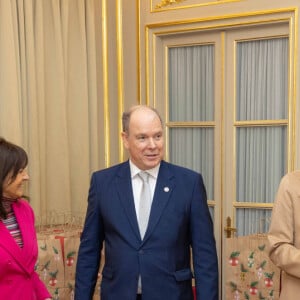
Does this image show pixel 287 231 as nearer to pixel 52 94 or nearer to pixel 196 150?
pixel 196 150

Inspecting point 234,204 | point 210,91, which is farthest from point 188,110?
point 234,204

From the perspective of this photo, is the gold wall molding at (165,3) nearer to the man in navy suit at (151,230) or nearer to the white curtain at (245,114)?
the white curtain at (245,114)

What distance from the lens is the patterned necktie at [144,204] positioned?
2.00m

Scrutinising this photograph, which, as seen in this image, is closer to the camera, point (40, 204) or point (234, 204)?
point (40, 204)

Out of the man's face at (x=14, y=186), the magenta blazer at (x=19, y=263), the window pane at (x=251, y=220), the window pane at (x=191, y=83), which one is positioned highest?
the window pane at (x=191, y=83)

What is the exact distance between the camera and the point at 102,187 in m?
2.11

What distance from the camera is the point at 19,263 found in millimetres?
1965

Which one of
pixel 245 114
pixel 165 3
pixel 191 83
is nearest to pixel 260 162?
pixel 245 114

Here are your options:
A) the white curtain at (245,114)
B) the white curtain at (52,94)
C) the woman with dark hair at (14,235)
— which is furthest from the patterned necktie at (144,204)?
the white curtain at (245,114)

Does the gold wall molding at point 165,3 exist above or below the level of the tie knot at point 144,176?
above

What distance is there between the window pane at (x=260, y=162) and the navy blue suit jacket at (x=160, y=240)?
158 centimetres

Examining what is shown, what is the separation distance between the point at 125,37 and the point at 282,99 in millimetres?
1295

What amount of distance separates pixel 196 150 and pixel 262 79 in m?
0.74

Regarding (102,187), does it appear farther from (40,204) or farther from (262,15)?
(262,15)
